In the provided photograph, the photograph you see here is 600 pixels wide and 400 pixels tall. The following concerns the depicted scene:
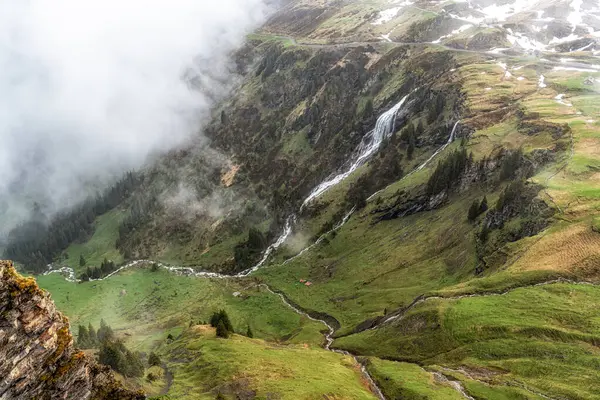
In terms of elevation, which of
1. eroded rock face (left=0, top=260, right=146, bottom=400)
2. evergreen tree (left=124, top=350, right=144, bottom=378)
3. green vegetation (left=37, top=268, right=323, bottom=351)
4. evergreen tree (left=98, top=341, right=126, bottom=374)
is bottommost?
green vegetation (left=37, top=268, right=323, bottom=351)

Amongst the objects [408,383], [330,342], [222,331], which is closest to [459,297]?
[408,383]

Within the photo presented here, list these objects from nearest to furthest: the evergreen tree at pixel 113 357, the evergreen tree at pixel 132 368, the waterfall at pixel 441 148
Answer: the evergreen tree at pixel 132 368 → the evergreen tree at pixel 113 357 → the waterfall at pixel 441 148

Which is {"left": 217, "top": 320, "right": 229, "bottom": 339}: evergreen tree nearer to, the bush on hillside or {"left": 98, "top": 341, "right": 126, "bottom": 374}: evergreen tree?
{"left": 98, "top": 341, "right": 126, "bottom": 374}: evergreen tree

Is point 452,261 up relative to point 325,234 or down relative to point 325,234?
up

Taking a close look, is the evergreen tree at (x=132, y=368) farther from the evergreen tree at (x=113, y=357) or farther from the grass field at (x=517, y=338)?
the grass field at (x=517, y=338)

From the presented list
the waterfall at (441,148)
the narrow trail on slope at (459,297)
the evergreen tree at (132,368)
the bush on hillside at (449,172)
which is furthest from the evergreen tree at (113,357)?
the waterfall at (441,148)

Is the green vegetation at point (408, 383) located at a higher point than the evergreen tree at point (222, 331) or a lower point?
higher

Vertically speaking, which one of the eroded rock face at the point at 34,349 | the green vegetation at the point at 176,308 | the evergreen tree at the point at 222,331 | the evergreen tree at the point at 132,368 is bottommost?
the green vegetation at the point at 176,308

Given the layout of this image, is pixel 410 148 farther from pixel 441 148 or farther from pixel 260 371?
pixel 260 371

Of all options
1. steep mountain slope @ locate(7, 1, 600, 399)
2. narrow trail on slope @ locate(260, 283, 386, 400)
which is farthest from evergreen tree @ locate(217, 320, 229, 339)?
narrow trail on slope @ locate(260, 283, 386, 400)

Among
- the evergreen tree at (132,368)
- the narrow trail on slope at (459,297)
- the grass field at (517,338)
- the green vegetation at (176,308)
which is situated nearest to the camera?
the grass field at (517,338)
